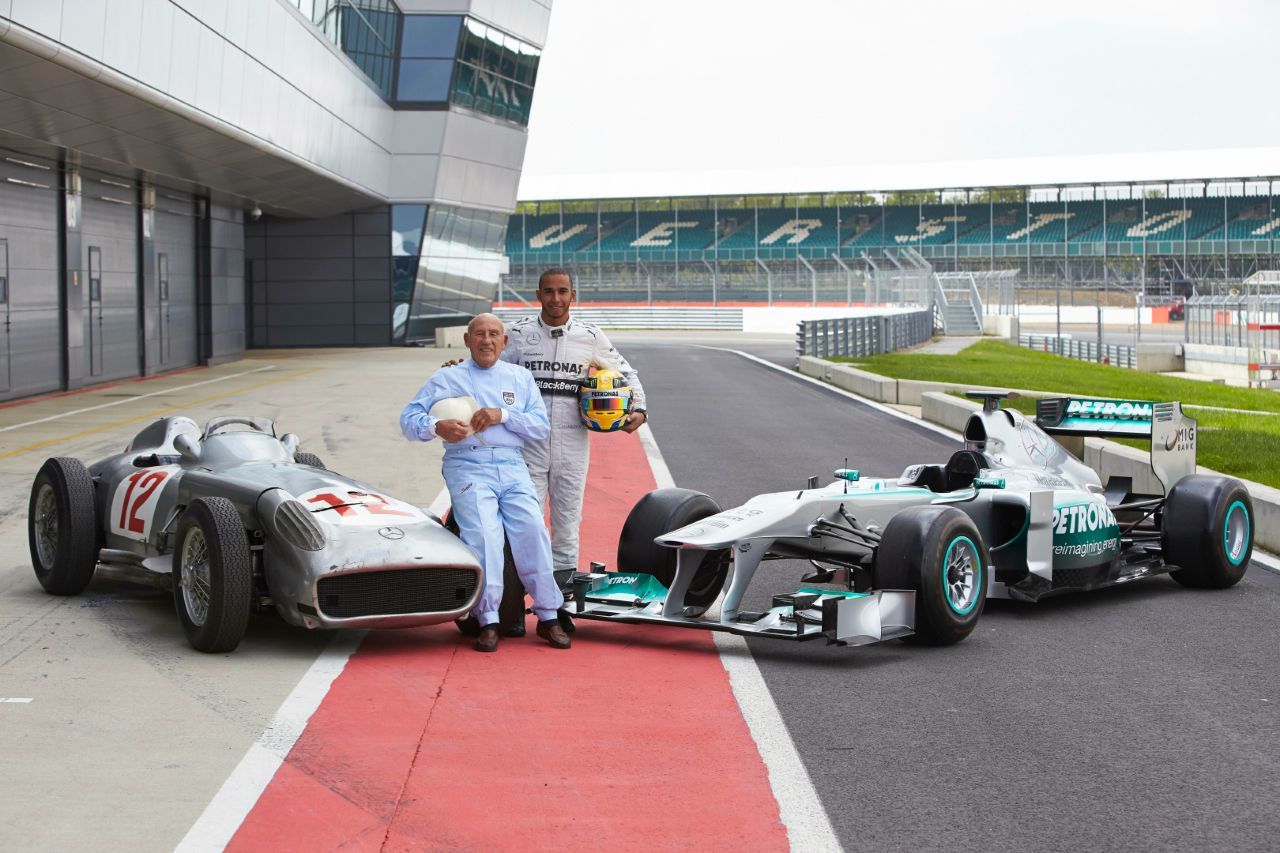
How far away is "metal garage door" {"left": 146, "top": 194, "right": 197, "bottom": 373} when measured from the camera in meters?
31.1

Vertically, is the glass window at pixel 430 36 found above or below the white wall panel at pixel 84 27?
→ above

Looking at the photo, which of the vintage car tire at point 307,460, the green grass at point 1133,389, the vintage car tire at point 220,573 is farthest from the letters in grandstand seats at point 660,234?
the vintage car tire at point 220,573

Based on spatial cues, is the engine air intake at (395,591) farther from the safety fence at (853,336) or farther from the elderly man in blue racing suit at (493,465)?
the safety fence at (853,336)

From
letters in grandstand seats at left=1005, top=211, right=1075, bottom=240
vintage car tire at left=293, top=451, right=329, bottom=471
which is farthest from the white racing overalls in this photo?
letters in grandstand seats at left=1005, top=211, right=1075, bottom=240

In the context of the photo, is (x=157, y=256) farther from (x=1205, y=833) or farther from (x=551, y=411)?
(x=1205, y=833)

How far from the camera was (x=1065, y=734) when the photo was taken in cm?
584

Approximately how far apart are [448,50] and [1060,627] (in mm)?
37436

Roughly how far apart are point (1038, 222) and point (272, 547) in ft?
242

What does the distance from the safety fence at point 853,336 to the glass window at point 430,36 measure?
1331 cm

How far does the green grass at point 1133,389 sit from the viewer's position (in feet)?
47.6

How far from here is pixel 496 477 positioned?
7312mm

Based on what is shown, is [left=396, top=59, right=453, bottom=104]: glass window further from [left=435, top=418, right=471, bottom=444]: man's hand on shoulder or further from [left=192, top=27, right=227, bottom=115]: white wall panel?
[left=435, top=418, right=471, bottom=444]: man's hand on shoulder

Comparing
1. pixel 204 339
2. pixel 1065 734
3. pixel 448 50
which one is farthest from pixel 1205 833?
pixel 448 50

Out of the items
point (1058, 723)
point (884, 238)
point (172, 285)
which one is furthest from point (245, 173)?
point (884, 238)
